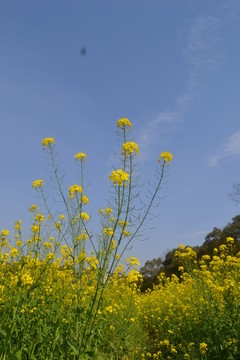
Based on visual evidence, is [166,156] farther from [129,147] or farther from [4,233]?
[4,233]

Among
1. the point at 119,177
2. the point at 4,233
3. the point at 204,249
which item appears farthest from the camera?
the point at 204,249

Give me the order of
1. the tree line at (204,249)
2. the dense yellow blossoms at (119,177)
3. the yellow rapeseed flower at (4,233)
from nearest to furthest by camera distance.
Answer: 1. the dense yellow blossoms at (119,177)
2. the yellow rapeseed flower at (4,233)
3. the tree line at (204,249)

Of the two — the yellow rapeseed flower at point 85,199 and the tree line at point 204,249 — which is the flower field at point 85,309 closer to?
the yellow rapeseed flower at point 85,199

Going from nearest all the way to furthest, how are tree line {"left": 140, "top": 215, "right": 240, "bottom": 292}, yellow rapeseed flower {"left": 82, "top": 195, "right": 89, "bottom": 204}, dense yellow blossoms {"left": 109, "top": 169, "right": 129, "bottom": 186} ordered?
dense yellow blossoms {"left": 109, "top": 169, "right": 129, "bottom": 186}
yellow rapeseed flower {"left": 82, "top": 195, "right": 89, "bottom": 204}
tree line {"left": 140, "top": 215, "right": 240, "bottom": 292}

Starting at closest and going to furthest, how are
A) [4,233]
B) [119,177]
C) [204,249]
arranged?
[119,177] < [4,233] < [204,249]

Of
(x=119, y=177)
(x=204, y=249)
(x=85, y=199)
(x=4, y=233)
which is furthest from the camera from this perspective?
(x=204, y=249)

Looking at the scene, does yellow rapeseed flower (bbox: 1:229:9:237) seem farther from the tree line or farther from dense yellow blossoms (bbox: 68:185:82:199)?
the tree line

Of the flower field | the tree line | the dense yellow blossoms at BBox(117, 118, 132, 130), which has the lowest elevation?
the flower field

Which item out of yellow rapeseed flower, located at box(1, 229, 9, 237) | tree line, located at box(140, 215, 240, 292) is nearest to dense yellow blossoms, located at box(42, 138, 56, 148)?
yellow rapeseed flower, located at box(1, 229, 9, 237)

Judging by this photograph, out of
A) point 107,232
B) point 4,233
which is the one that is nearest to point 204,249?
point 4,233

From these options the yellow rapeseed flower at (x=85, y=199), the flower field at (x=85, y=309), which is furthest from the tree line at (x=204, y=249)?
the yellow rapeseed flower at (x=85, y=199)

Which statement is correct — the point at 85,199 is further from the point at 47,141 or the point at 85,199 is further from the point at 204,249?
the point at 204,249

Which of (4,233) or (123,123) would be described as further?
(4,233)

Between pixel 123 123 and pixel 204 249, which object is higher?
pixel 204 249
